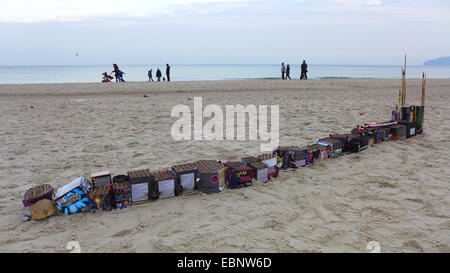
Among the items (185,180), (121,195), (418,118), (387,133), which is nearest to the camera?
(121,195)

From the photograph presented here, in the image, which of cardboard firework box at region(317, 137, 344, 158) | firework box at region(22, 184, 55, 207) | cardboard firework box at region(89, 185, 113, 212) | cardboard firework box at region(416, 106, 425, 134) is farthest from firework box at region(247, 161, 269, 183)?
cardboard firework box at region(416, 106, 425, 134)

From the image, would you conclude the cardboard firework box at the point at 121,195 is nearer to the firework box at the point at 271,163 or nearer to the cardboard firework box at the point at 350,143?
the firework box at the point at 271,163

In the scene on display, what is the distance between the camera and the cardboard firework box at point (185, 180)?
3.96 meters

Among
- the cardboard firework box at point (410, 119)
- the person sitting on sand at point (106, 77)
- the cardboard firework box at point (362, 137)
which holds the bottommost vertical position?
→ the cardboard firework box at point (362, 137)

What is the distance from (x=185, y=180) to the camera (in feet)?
13.1

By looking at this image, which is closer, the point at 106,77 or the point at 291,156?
the point at 291,156

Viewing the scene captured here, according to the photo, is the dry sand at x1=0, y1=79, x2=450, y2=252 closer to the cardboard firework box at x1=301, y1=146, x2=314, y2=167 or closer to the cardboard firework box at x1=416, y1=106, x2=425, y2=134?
the cardboard firework box at x1=301, y1=146, x2=314, y2=167

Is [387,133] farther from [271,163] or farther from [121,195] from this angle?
[121,195]

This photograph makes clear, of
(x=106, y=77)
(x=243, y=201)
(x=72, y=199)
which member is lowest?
(x=243, y=201)

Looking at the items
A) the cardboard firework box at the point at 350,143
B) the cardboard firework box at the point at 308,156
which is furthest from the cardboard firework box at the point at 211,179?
the cardboard firework box at the point at 350,143

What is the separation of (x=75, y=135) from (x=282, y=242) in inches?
244

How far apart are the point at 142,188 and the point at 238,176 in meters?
1.33

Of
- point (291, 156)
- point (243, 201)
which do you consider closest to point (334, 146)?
point (291, 156)

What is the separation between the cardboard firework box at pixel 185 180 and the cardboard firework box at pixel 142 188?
0.30 meters
